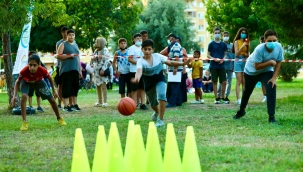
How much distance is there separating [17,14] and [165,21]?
50.2 meters

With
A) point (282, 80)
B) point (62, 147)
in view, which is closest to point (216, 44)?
point (62, 147)

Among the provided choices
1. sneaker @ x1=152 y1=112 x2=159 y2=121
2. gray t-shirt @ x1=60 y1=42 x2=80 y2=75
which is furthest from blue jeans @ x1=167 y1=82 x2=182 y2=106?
sneaker @ x1=152 y1=112 x2=159 y2=121

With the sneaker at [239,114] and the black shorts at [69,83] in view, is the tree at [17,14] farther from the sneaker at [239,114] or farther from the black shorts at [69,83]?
the sneaker at [239,114]

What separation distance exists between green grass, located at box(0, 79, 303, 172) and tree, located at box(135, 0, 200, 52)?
49.8 m

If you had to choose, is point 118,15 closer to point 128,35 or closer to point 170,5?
point 128,35

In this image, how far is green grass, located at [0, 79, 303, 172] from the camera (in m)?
7.32

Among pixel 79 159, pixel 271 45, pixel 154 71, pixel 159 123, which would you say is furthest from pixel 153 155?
pixel 271 45

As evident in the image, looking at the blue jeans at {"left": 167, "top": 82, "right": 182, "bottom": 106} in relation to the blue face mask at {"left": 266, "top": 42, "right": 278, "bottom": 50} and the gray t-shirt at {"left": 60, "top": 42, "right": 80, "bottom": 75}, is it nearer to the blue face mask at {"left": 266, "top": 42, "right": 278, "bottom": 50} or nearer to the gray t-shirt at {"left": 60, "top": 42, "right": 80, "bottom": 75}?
the gray t-shirt at {"left": 60, "top": 42, "right": 80, "bottom": 75}

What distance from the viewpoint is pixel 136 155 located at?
20.1ft

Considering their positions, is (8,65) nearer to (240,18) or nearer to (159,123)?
(159,123)

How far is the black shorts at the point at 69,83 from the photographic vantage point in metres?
15.5

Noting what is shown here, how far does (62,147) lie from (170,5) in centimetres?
5862

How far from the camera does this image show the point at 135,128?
245 inches

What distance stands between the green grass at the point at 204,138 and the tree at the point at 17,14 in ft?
6.82
